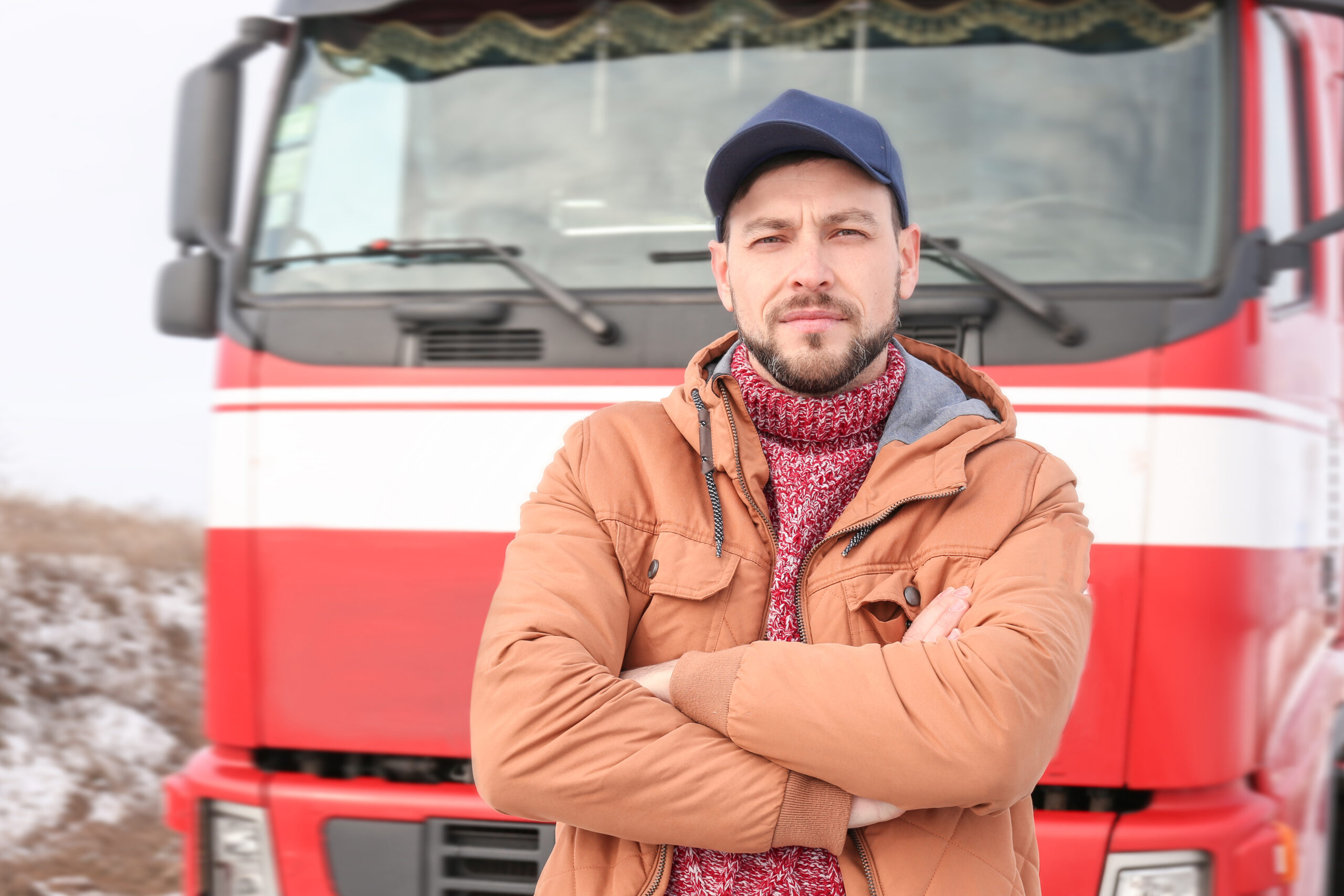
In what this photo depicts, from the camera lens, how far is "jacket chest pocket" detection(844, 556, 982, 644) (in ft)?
5.75

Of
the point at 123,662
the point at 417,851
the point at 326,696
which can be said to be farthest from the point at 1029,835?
the point at 123,662

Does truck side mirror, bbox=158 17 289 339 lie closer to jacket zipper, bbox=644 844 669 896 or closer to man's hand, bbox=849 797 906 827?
jacket zipper, bbox=644 844 669 896

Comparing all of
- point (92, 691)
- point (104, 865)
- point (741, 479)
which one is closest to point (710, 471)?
point (741, 479)

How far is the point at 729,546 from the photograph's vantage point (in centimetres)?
180

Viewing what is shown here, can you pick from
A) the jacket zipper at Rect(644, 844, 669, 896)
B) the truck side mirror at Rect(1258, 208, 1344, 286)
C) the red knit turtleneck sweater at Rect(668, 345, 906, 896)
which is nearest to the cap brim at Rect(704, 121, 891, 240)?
the red knit turtleneck sweater at Rect(668, 345, 906, 896)

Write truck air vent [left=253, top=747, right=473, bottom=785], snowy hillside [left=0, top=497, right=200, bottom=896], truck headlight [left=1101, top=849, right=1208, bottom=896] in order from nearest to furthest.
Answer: truck headlight [left=1101, top=849, right=1208, bottom=896]
truck air vent [left=253, top=747, right=473, bottom=785]
snowy hillside [left=0, top=497, right=200, bottom=896]

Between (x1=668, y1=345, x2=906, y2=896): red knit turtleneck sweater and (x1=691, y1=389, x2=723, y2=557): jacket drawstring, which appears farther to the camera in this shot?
(x1=691, y1=389, x2=723, y2=557): jacket drawstring

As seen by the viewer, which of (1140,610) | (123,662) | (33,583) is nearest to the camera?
(1140,610)

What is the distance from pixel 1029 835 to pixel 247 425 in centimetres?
190

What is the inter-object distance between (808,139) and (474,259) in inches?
46.6

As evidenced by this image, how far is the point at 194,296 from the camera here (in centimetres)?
303

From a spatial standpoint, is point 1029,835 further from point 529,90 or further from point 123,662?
point 123,662


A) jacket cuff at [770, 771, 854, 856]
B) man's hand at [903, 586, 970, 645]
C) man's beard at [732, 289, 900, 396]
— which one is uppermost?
man's beard at [732, 289, 900, 396]

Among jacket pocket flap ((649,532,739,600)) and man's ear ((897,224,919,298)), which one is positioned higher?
man's ear ((897,224,919,298))
